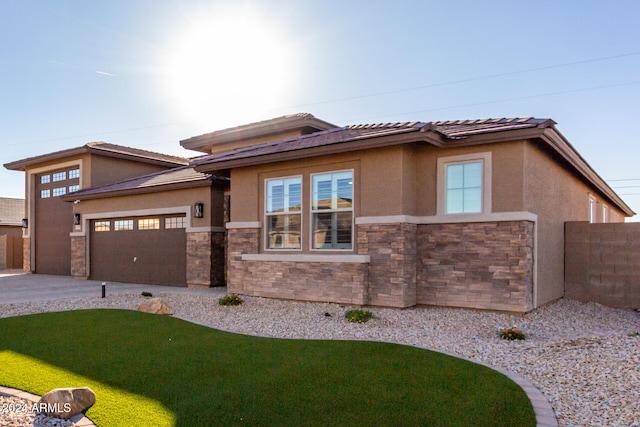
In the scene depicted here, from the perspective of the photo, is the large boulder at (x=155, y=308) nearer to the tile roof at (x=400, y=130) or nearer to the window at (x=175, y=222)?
the tile roof at (x=400, y=130)

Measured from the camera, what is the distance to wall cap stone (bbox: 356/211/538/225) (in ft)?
27.1

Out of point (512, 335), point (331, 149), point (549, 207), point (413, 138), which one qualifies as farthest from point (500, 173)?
point (331, 149)

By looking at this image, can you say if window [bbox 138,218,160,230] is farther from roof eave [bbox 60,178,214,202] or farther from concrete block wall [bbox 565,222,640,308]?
concrete block wall [bbox 565,222,640,308]

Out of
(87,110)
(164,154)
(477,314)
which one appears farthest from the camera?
(164,154)

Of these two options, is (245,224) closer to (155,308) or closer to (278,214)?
(278,214)

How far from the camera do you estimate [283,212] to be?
1052 centimetres

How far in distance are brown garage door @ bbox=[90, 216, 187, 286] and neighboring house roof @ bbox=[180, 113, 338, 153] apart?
394 cm

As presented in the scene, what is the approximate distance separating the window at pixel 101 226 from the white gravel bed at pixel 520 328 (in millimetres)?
5946

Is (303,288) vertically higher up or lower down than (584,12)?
lower down

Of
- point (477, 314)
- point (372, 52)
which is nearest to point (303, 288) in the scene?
point (477, 314)

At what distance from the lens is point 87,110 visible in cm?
1617

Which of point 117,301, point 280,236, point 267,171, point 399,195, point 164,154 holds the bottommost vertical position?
point 117,301

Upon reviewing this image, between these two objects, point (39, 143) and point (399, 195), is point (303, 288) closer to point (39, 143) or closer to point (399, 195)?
point (399, 195)

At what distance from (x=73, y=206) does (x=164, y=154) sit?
4999 mm
